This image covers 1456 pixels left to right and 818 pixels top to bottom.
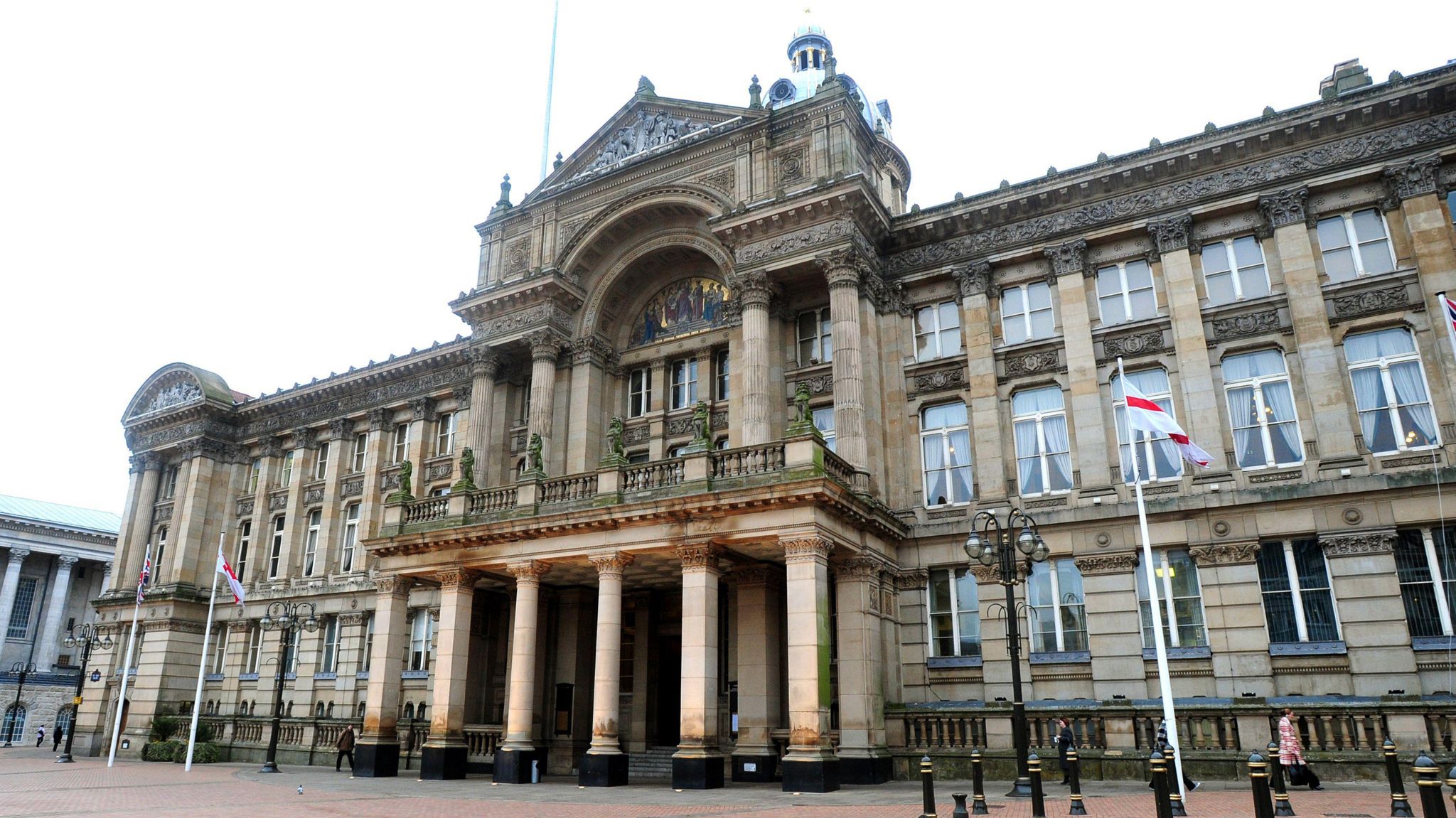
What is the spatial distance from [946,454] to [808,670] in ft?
30.5

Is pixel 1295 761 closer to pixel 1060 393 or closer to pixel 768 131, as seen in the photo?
pixel 1060 393

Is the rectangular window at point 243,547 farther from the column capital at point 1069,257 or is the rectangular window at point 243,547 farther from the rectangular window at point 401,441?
the column capital at point 1069,257

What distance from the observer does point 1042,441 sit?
2672 cm

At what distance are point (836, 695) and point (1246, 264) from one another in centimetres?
1665

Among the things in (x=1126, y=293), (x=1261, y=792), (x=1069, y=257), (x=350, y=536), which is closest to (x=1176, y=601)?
(x=1126, y=293)

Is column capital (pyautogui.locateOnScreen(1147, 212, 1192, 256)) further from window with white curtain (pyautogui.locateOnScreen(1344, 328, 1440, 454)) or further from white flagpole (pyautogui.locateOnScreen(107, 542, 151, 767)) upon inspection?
white flagpole (pyautogui.locateOnScreen(107, 542, 151, 767))

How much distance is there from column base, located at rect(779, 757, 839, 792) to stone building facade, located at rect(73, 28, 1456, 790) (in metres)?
0.08

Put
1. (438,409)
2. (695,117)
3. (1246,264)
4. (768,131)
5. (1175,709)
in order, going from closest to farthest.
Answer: (1175,709) < (1246,264) < (768,131) < (695,117) < (438,409)

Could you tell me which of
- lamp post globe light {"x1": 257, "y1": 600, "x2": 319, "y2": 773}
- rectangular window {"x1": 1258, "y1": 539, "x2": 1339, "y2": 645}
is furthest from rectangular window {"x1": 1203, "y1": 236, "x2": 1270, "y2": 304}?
lamp post globe light {"x1": 257, "y1": 600, "x2": 319, "y2": 773}

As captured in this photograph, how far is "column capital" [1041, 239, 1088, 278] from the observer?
27203 mm

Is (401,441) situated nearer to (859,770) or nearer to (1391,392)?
(859,770)

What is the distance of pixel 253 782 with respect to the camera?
26.4 metres

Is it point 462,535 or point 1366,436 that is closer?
point 1366,436

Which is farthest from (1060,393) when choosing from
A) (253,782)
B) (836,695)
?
(253,782)
